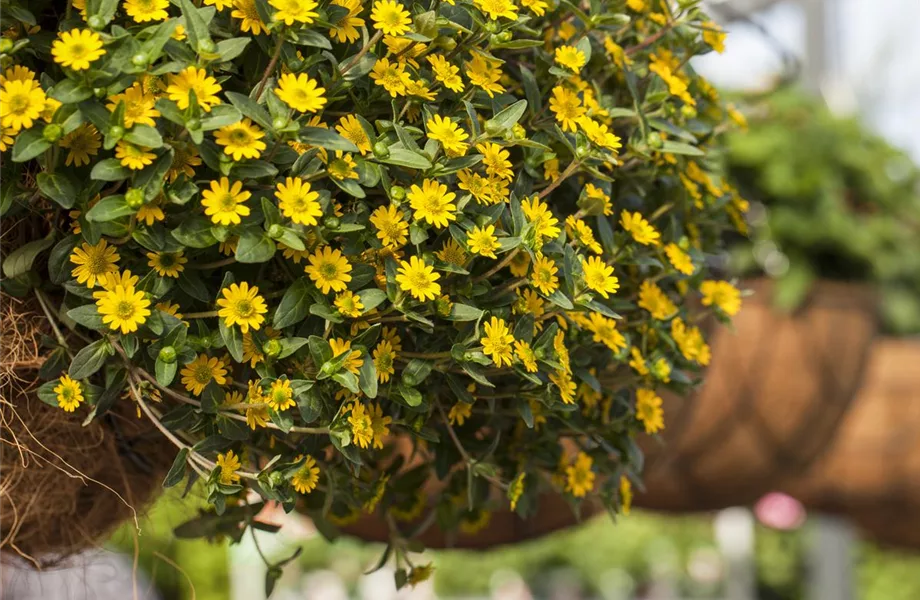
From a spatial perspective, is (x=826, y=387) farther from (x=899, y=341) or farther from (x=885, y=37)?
(x=885, y=37)

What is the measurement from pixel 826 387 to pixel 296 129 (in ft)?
3.14

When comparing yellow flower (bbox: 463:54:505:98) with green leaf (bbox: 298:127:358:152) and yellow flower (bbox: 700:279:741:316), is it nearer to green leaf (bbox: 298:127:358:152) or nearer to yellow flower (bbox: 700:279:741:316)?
green leaf (bbox: 298:127:358:152)

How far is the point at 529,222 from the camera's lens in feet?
1.68

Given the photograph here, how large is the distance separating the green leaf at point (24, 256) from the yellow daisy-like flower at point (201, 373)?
0.09m

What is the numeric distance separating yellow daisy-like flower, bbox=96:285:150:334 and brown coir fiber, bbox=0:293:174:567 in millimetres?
82

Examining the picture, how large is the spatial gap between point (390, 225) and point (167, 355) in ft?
0.39

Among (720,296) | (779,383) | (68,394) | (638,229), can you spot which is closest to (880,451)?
(779,383)

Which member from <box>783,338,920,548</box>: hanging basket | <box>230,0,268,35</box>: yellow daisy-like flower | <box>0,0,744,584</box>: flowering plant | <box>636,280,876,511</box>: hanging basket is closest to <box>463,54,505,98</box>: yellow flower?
<box>0,0,744,584</box>: flowering plant

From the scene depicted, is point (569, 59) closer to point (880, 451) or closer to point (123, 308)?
point (123, 308)

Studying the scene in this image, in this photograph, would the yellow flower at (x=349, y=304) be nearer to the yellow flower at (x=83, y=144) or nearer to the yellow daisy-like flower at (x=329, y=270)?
the yellow daisy-like flower at (x=329, y=270)

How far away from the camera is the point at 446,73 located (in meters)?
0.52

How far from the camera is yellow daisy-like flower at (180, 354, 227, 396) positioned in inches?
19.9

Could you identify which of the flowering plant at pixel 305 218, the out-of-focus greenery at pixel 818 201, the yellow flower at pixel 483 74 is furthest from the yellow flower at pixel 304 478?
the out-of-focus greenery at pixel 818 201

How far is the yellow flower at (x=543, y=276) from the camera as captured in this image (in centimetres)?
51
